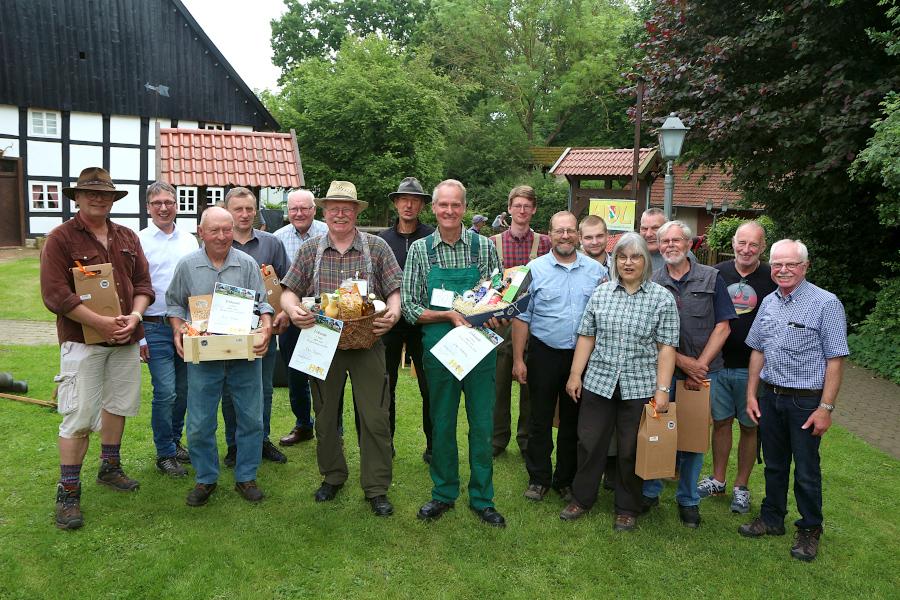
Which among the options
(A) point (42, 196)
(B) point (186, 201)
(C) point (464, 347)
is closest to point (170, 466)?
(C) point (464, 347)

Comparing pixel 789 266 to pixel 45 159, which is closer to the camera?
pixel 789 266

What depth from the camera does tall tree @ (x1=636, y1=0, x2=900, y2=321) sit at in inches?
349

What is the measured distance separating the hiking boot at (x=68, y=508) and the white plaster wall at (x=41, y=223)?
58.0ft

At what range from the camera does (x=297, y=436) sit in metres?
5.84

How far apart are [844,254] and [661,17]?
17.0 feet

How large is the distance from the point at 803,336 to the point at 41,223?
20942mm

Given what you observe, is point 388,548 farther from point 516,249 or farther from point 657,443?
point 516,249

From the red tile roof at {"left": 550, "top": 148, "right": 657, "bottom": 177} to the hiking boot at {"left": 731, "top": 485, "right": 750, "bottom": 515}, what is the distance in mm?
13486

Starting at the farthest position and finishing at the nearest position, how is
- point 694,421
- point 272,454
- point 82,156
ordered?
point 82,156 → point 272,454 → point 694,421

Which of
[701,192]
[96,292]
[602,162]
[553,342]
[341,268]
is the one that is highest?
[701,192]

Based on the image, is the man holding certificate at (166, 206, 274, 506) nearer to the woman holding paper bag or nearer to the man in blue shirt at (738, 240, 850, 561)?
the woman holding paper bag

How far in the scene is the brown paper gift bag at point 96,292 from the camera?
4086 mm

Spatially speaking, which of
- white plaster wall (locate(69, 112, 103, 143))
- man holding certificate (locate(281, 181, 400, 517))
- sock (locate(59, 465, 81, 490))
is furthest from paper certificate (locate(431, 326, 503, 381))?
white plaster wall (locate(69, 112, 103, 143))

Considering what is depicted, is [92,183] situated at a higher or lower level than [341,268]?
higher
